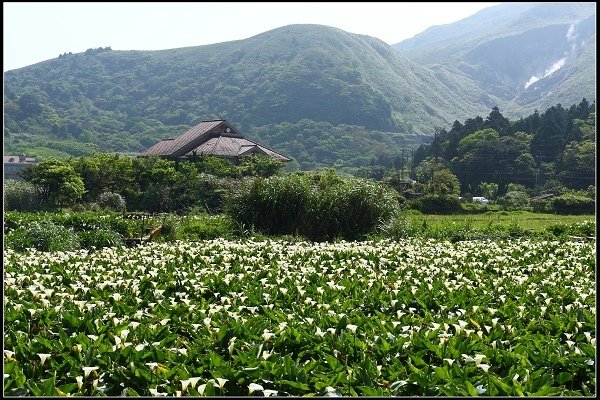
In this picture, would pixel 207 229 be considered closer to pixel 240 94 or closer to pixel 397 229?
pixel 397 229

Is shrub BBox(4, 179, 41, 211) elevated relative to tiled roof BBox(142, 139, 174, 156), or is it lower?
lower

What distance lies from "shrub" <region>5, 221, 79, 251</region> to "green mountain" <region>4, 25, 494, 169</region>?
60.5 m

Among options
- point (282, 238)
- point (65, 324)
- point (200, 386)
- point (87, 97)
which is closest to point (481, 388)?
point (200, 386)

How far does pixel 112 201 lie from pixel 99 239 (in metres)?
9.74

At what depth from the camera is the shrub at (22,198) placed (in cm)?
2073

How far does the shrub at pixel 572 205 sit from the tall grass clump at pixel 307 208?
63.6 ft

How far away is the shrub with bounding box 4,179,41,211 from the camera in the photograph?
68.0ft

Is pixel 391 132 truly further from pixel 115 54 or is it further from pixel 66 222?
pixel 66 222

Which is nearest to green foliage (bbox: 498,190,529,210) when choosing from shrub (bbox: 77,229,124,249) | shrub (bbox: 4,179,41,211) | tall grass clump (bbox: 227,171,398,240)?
tall grass clump (bbox: 227,171,398,240)

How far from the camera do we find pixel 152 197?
865 inches

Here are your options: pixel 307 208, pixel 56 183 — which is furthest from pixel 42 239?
pixel 56 183

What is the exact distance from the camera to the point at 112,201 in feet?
70.4

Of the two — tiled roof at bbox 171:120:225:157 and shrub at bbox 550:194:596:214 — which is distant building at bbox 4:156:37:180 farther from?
shrub at bbox 550:194:596:214

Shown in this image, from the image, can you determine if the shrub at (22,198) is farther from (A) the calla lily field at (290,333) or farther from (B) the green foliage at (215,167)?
(A) the calla lily field at (290,333)
